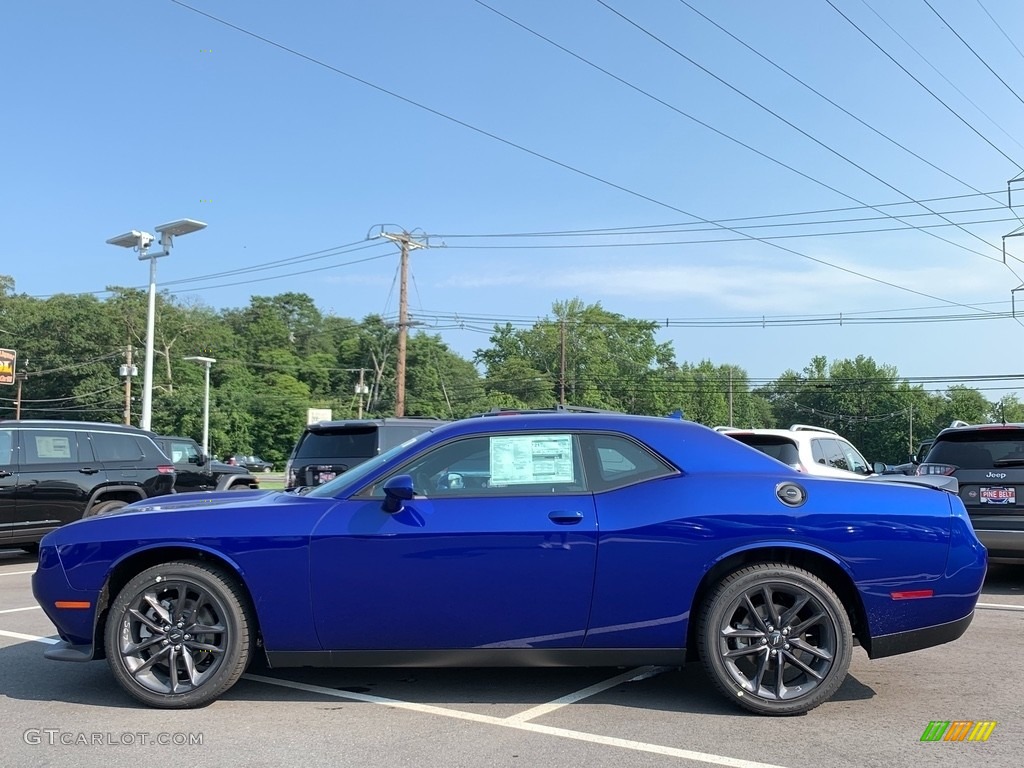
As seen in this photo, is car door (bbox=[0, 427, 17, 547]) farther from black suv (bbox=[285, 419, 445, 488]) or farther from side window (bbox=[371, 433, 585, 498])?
side window (bbox=[371, 433, 585, 498])

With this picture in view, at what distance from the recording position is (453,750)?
12.4 ft

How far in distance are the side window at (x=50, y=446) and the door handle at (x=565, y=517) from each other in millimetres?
8677

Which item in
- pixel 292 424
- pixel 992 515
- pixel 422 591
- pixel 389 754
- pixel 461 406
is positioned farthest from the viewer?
pixel 461 406

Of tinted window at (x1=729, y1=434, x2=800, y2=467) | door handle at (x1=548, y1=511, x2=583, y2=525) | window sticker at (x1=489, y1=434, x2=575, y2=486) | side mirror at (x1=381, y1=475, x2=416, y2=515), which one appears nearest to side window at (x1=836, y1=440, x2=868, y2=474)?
tinted window at (x1=729, y1=434, x2=800, y2=467)

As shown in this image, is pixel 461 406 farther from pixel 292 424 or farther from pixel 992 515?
pixel 992 515

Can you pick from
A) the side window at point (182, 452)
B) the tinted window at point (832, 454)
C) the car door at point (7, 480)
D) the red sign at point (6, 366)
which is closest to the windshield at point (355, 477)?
the tinted window at point (832, 454)

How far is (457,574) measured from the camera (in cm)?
423

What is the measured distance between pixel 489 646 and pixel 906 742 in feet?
6.78

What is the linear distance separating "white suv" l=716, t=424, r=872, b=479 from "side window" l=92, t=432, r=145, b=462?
312 inches

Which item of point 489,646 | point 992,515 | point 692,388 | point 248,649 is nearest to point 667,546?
point 489,646

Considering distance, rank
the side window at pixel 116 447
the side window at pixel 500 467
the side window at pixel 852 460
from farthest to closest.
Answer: the side window at pixel 116 447, the side window at pixel 852 460, the side window at pixel 500 467

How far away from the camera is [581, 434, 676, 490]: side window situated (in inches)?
175

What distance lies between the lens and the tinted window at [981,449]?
8.24 m

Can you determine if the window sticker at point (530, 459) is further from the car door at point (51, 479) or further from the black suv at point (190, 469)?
the black suv at point (190, 469)
